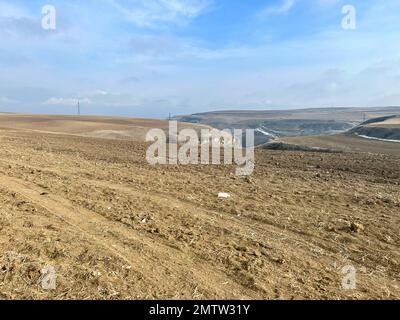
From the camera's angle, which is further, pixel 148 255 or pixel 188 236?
pixel 188 236

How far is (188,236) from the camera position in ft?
22.5

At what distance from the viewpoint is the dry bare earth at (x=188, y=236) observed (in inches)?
204

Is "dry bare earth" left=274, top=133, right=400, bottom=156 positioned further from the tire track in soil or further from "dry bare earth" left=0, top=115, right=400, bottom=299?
the tire track in soil

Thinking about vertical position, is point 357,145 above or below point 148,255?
below

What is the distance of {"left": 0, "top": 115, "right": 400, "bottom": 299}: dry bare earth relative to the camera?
5.19 metres

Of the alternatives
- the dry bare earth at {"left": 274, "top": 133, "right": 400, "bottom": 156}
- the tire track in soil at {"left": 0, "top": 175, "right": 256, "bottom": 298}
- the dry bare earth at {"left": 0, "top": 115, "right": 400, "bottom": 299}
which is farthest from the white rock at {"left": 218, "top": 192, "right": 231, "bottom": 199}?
the dry bare earth at {"left": 274, "top": 133, "right": 400, "bottom": 156}

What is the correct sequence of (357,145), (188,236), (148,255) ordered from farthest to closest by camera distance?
(357,145), (188,236), (148,255)

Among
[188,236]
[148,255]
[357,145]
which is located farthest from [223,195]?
[357,145]

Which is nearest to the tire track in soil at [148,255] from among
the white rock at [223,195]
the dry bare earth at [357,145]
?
the white rock at [223,195]

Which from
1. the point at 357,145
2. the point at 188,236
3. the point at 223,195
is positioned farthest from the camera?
the point at 357,145

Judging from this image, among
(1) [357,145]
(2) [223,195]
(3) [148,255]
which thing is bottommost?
(1) [357,145]

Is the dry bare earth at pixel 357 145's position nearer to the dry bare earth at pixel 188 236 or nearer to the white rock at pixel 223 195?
the dry bare earth at pixel 188 236

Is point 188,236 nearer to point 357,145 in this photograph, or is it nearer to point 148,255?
point 148,255
